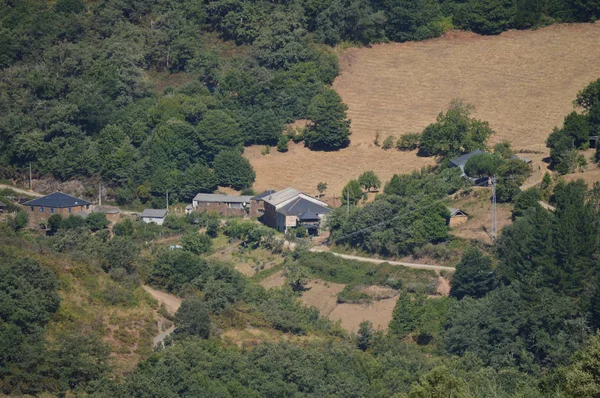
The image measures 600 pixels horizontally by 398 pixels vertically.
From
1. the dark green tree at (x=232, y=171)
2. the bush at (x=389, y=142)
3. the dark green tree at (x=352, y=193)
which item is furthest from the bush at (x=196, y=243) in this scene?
the bush at (x=389, y=142)

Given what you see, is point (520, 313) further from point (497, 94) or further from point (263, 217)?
point (497, 94)

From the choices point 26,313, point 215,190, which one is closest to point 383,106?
point 215,190

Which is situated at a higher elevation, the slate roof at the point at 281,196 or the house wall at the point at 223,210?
the slate roof at the point at 281,196

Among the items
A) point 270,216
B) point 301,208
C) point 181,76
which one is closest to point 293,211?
point 301,208

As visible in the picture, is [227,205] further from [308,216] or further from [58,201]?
[58,201]

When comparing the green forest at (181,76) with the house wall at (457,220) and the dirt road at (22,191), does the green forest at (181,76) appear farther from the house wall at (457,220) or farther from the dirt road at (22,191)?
the house wall at (457,220)
